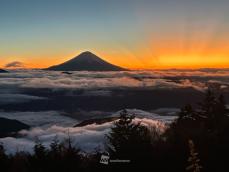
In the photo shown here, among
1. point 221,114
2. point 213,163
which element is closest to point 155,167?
point 213,163

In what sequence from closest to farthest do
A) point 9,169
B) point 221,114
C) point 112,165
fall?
point 112,165 → point 9,169 → point 221,114

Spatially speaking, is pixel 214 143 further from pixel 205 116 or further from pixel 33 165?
pixel 205 116

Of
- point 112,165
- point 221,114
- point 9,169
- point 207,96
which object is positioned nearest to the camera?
point 112,165

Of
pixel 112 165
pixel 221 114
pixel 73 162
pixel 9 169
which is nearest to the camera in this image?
pixel 112 165

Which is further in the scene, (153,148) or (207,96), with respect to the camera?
(207,96)

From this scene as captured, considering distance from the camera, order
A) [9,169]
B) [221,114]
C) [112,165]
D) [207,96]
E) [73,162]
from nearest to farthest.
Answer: [112,165]
[73,162]
[9,169]
[221,114]
[207,96]

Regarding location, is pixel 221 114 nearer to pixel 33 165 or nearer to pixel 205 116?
pixel 205 116

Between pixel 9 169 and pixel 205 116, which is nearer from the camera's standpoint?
pixel 9 169

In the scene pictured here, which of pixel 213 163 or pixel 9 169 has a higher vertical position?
pixel 213 163

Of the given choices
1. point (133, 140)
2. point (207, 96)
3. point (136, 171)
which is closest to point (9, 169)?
point (133, 140)
